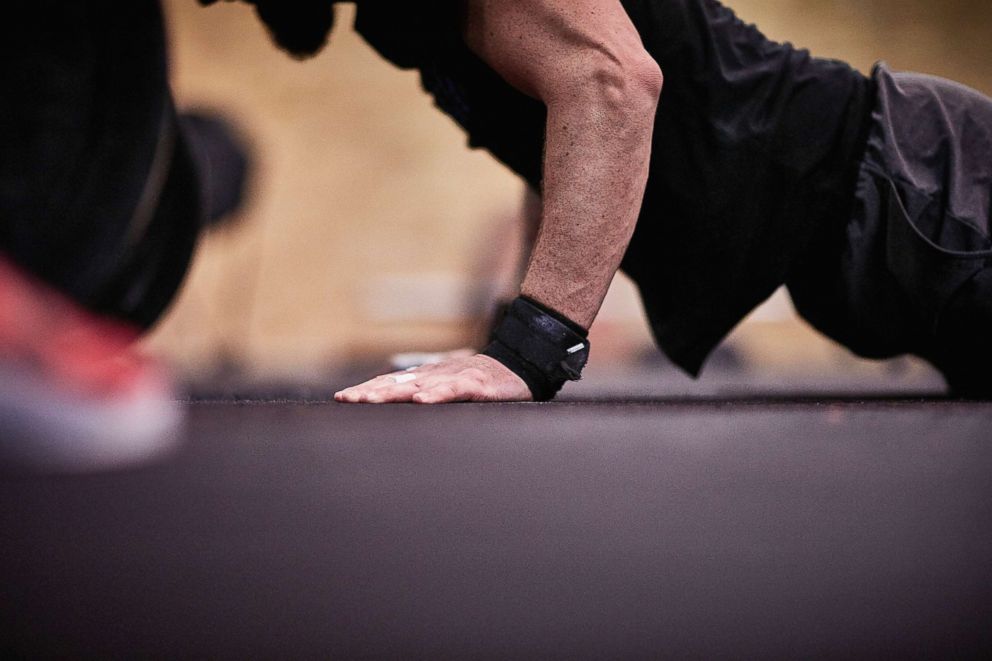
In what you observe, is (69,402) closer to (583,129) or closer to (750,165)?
(583,129)

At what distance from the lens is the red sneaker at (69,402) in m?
0.38

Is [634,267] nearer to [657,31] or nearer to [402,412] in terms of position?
[657,31]

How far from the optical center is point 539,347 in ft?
2.12

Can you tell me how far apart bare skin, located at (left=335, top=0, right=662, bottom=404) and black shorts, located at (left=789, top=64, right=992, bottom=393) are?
29cm

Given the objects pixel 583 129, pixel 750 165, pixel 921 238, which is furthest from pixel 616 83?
pixel 921 238

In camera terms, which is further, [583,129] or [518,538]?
[583,129]

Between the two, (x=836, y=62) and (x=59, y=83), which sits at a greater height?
(x=59, y=83)

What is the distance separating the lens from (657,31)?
79 centimetres

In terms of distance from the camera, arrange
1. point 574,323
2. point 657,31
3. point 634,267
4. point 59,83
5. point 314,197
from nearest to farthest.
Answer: point 574,323 → point 657,31 → point 634,267 → point 59,83 → point 314,197

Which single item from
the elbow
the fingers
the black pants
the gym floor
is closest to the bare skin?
the elbow

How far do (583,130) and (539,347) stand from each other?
0.19 metres

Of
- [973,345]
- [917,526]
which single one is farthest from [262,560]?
[973,345]

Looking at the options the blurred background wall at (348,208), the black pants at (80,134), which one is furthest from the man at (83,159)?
the blurred background wall at (348,208)

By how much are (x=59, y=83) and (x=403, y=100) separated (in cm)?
278
